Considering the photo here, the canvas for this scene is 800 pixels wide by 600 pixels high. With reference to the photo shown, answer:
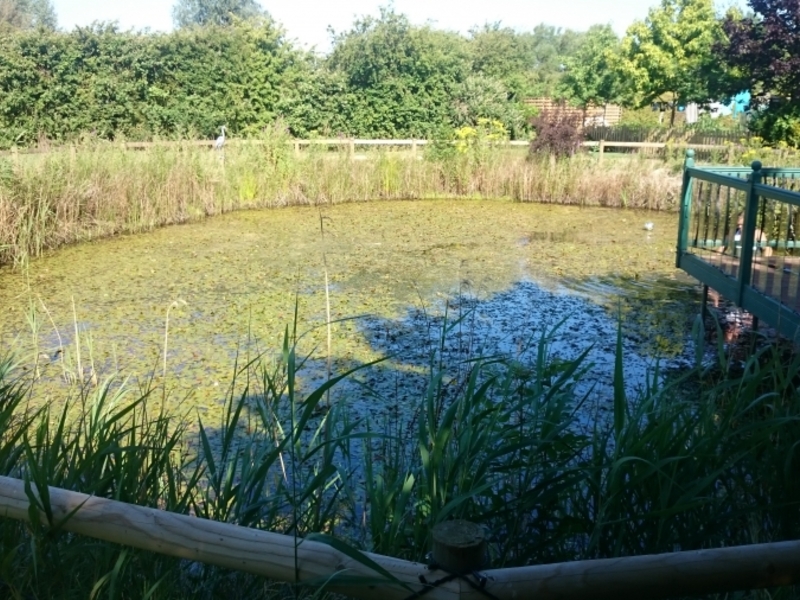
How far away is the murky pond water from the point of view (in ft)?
18.5

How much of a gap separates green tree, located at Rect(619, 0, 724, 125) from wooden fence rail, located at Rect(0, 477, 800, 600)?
2375cm

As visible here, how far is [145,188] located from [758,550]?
10.4 meters

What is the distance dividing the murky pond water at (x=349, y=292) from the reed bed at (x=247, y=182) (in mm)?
409

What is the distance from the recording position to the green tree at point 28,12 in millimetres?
44281

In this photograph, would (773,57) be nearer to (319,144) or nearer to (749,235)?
(319,144)

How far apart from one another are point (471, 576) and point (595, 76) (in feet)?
98.0

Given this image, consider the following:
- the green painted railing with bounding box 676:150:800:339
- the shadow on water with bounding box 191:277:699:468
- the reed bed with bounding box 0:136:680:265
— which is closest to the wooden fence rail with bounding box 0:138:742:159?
the reed bed with bounding box 0:136:680:265

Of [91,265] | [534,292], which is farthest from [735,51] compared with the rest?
[91,265]

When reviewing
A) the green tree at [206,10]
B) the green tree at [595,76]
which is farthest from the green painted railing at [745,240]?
the green tree at [206,10]

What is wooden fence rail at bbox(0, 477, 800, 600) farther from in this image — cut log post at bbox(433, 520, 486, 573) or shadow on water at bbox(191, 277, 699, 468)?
shadow on water at bbox(191, 277, 699, 468)

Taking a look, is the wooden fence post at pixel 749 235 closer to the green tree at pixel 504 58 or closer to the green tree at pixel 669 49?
the green tree at pixel 669 49

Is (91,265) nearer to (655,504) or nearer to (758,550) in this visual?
(655,504)

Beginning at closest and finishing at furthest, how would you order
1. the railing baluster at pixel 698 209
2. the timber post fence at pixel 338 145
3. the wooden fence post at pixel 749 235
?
1. the wooden fence post at pixel 749 235
2. the railing baluster at pixel 698 209
3. the timber post fence at pixel 338 145

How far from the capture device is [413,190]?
46.3 feet
